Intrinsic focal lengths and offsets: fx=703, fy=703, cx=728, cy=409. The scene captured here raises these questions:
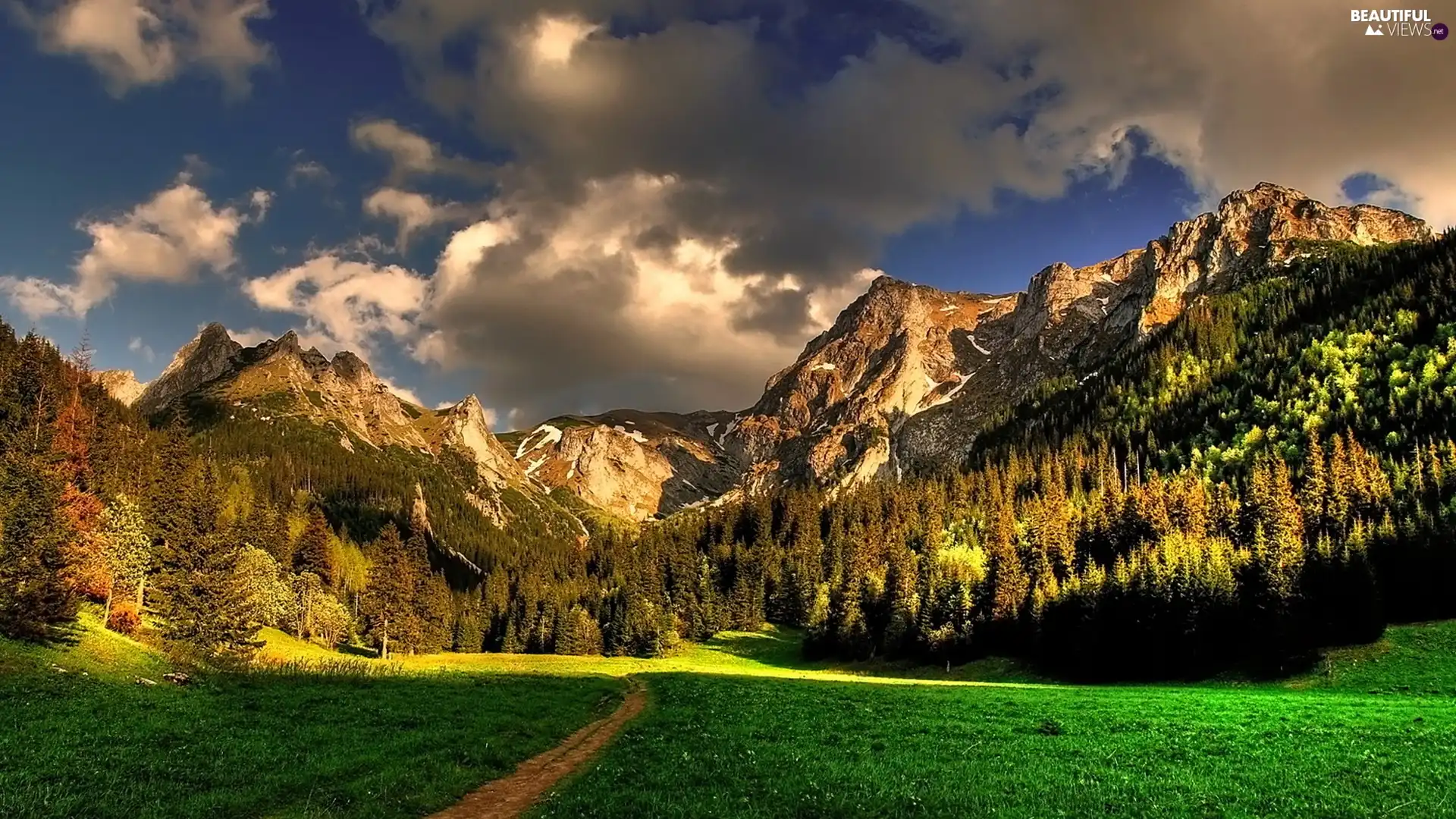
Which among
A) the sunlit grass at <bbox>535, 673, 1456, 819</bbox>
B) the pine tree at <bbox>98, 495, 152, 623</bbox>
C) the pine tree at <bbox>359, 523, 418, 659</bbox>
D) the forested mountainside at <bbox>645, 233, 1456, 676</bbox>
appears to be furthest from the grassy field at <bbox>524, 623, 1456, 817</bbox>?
the pine tree at <bbox>359, 523, 418, 659</bbox>

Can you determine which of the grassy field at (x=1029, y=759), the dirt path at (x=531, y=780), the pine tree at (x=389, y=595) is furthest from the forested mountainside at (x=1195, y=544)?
the dirt path at (x=531, y=780)

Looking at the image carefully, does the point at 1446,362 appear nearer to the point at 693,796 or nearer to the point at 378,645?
the point at 693,796

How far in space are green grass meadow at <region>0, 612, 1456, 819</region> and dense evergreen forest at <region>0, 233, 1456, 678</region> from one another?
17.0 meters

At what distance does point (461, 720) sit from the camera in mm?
31328

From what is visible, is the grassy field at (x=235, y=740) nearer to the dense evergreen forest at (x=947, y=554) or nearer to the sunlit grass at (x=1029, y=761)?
the sunlit grass at (x=1029, y=761)

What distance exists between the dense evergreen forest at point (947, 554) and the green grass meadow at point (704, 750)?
1702cm

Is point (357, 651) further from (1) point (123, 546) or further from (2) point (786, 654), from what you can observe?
(2) point (786, 654)

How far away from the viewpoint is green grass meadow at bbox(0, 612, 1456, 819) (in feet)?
54.4

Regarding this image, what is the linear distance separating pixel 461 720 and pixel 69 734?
13.3 metres

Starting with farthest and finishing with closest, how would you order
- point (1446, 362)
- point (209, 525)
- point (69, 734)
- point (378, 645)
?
point (1446, 362), point (378, 645), point (209, 525), point (69, 734)

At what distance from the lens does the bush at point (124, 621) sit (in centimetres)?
5075

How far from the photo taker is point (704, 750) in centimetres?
2481

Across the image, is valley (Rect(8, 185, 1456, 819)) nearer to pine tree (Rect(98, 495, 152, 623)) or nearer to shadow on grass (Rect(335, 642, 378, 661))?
pine tree (Rect(98, 495, 152, 623))

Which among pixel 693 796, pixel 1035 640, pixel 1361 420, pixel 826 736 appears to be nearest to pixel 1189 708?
pixel 826 736
